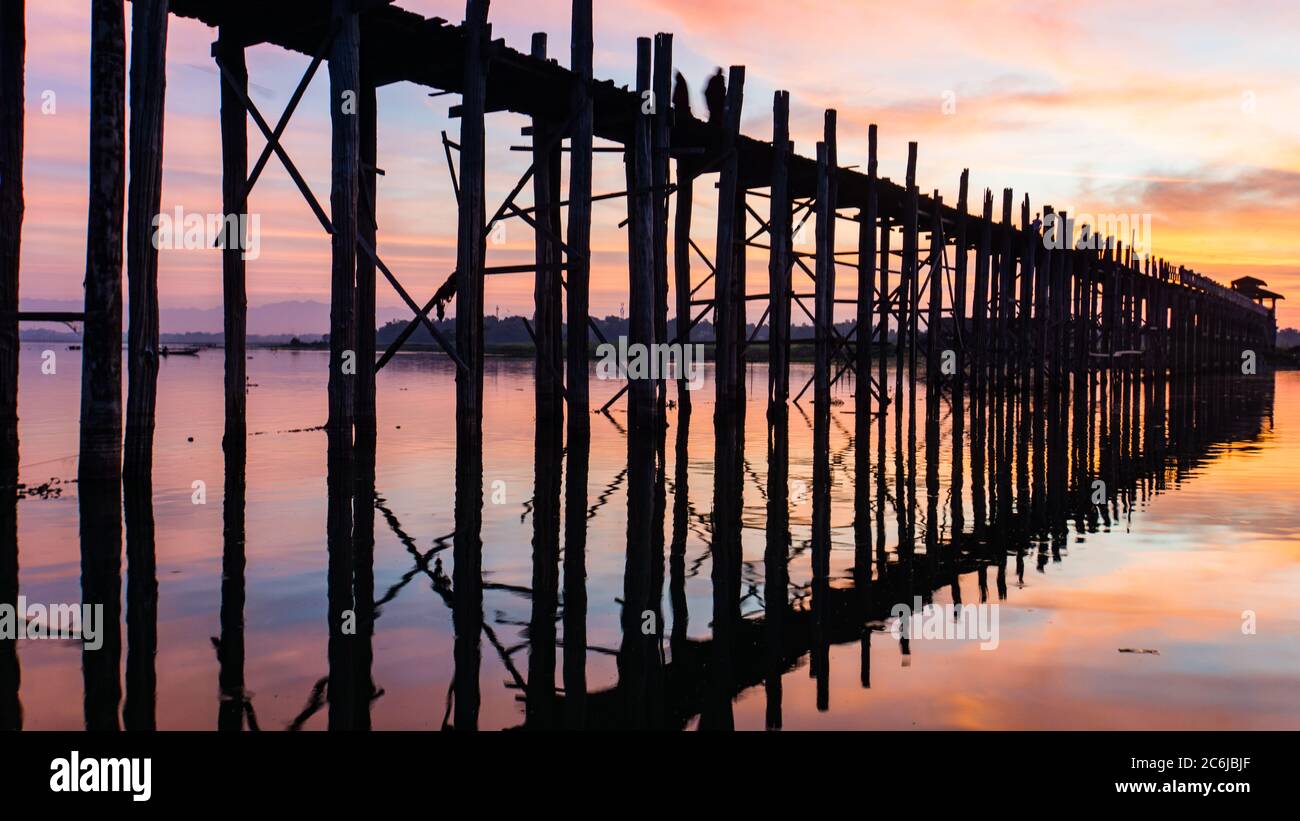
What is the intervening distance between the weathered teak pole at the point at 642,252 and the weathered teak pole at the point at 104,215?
7.24m

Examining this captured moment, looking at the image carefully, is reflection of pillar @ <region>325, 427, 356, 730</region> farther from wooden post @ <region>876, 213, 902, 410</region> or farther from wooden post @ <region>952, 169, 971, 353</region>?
wooden post @ <region>952, 169, 971, 353</region>

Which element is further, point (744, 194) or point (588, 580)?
point (744, 194)

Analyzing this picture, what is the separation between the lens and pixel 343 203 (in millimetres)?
11352

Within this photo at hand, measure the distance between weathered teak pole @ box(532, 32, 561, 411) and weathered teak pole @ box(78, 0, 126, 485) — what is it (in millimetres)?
6520

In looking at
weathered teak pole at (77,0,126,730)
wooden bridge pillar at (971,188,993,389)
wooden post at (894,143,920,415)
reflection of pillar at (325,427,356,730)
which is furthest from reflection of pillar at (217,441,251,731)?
wooden bridge pillar at (971,188,993,389)

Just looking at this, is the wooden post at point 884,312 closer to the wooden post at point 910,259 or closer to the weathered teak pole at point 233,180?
the wooden post at point 910,259

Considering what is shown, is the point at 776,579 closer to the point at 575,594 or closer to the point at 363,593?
the point at 575,594

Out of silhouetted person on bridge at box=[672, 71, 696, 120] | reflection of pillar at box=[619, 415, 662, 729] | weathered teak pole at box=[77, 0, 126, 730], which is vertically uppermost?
silhouetted person on bridge at box=[672, 71, 696, 120]

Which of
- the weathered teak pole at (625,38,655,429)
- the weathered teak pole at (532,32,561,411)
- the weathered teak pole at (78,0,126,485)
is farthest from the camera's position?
the weathered teak pole at (532,32,561,411)

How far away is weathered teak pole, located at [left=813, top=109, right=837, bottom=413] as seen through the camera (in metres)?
19.9
